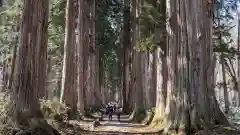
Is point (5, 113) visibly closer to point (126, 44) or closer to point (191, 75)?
point (191, 75)

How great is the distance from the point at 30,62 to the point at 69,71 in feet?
29.5

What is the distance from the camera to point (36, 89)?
10.9 m

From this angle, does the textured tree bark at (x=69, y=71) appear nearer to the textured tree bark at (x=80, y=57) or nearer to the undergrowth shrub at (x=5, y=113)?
the textured tree bark at (x=80, y=57)

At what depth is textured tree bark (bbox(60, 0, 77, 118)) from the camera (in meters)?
19.6

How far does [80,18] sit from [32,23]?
12.2 metres

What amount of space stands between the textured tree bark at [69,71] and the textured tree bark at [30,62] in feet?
26.5

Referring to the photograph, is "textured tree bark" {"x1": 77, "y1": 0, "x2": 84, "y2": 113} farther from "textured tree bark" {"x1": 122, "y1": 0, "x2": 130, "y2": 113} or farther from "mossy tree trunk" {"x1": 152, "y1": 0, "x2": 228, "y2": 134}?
"mossy tree trunk" {"x1": 152, "y1": 0, "x2": 228, "y2": 134}

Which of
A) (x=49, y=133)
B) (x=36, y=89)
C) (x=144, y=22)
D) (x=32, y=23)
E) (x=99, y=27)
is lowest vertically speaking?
(x=49, y=133)

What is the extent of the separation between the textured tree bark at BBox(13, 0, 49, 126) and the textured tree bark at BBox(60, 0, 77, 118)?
809cm

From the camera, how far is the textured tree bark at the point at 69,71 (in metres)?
19.6

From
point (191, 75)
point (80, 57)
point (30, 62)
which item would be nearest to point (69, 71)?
point (80, 57)

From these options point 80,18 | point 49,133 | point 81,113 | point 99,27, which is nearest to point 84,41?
point 80,18

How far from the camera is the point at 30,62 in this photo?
10883 mm

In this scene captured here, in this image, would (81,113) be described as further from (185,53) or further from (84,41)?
(185,53)
